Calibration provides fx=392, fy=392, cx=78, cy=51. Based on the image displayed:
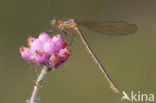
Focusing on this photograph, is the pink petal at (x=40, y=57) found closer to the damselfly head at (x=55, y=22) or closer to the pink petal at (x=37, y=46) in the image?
the pink petal at (x=37, y=46)

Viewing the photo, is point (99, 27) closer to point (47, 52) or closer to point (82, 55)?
point (47, 52)

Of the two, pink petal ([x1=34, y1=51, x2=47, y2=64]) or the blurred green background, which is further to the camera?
the blurred green background

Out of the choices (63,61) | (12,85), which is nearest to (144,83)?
(12,85)

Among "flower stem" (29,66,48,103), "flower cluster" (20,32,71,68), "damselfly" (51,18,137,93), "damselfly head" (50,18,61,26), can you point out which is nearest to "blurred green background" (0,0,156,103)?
"damselfly" (51,18,137,93)

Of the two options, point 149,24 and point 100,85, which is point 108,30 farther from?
point 149,24

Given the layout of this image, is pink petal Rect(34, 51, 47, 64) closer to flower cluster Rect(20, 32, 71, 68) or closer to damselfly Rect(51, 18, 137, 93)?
flower cluster Rect(20, 32, 71, 68)

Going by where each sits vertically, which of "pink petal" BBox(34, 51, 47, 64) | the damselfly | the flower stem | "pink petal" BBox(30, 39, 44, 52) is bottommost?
the flower stem

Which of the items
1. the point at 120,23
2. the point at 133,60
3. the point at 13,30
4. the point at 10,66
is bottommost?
the point at 120,23

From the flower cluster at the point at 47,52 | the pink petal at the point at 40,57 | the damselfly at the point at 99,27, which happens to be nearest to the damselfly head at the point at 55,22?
the damselfly at the point at 99,27
